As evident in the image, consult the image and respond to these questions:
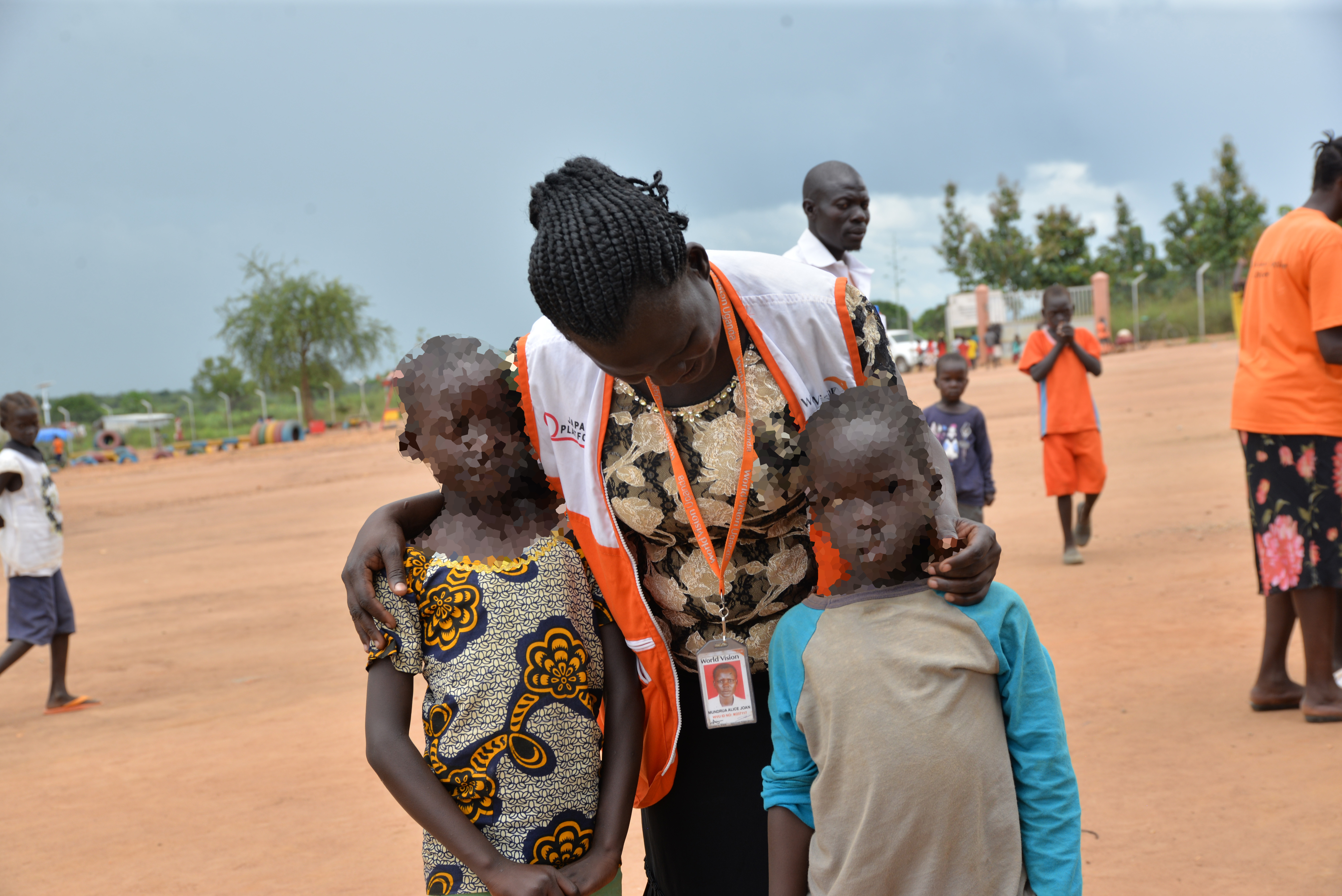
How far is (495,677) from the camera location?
6.68ft

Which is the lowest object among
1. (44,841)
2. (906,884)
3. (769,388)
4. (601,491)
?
(44,841)

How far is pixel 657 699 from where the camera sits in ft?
7.31

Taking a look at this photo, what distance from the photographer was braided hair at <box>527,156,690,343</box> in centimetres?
177

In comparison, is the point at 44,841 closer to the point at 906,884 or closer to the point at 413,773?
the point at 413,773

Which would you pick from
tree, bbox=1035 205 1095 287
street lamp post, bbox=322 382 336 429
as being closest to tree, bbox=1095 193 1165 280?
tree, bbox=1035 205 1095 287

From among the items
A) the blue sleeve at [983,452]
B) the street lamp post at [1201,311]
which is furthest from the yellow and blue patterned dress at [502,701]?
the street lamp post at [1201,311]

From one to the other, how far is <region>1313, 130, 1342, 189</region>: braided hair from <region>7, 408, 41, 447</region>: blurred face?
702 centimetres

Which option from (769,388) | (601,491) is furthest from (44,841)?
(769,388)

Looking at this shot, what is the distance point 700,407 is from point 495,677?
25.7 inches

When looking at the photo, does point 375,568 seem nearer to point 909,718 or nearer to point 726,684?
point 726,684

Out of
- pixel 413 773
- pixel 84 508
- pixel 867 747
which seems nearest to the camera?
pixel 867 747

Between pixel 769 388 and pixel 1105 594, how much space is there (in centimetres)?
548

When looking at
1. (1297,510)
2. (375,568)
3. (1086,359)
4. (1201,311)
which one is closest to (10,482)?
(375,568)

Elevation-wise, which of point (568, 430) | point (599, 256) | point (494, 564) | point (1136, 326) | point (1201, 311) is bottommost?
point (494, 564)
